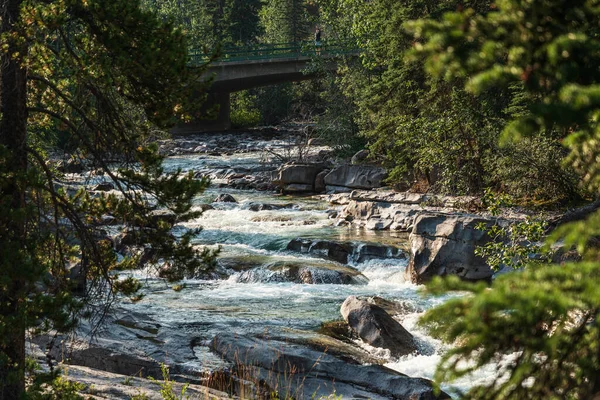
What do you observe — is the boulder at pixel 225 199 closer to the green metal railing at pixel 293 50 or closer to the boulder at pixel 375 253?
the boulder at pixel 375 253

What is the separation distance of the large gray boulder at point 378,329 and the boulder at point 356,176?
48.4 ft

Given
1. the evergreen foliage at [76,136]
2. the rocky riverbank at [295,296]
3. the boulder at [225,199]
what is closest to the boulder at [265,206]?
the rocky riverbank at [295,296]

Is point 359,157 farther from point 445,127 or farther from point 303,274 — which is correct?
point 303,274

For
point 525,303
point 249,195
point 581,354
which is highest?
point 525,303

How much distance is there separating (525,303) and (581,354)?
1.05 m

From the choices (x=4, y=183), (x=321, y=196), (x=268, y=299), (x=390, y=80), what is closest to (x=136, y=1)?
(x=4, y=183)

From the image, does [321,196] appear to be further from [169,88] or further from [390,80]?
[169,88]

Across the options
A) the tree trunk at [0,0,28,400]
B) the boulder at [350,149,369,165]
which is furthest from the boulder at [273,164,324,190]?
the tree trunk at [0,0,28,400]

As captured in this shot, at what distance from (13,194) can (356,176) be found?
21.8m

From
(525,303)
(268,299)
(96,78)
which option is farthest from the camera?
(268,299)

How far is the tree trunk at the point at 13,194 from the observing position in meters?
5.83

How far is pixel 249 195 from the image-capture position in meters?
28.2

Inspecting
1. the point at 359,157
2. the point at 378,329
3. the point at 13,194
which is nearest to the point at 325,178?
the point at 359,157

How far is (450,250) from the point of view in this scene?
16172mm
